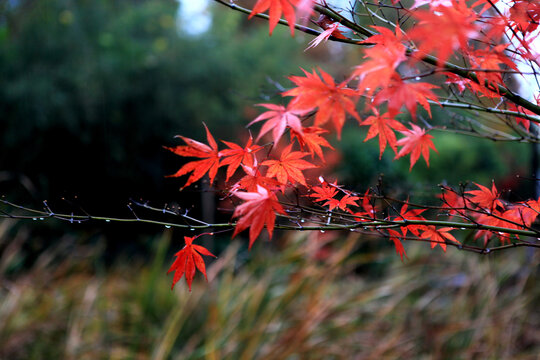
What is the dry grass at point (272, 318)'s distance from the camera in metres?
1.58

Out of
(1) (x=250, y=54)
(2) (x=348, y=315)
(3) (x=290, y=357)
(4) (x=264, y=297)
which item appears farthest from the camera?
(1) (x=250, y=54)

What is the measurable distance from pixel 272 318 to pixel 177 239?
2.82 metres

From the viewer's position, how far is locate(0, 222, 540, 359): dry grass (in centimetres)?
158

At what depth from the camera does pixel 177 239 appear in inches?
167

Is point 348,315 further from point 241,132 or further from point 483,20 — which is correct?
point 241,132

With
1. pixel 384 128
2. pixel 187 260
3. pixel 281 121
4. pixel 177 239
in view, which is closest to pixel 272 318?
pixel 187 260

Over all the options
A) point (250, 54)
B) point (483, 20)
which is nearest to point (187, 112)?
point (250, 54)

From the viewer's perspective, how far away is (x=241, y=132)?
14.0 ft

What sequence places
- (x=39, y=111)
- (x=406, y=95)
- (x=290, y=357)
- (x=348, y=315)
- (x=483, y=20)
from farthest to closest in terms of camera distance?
(x=39, y=111) < (x=348, y=315) < (x=290, y=357) < (x=483, y=20) < (x=406, y=95)

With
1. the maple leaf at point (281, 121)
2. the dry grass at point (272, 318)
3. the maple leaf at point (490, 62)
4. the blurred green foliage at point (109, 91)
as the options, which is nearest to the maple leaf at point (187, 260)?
the maple leaf at point (281, 121)

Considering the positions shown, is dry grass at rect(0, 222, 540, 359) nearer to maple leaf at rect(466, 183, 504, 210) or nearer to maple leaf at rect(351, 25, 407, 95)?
maple leaf at rect(466, 183, 504, 210)

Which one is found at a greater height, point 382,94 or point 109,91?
point 382,94

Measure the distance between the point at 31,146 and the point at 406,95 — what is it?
3952 millimetres

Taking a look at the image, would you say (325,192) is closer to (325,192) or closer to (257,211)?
(325,192)
